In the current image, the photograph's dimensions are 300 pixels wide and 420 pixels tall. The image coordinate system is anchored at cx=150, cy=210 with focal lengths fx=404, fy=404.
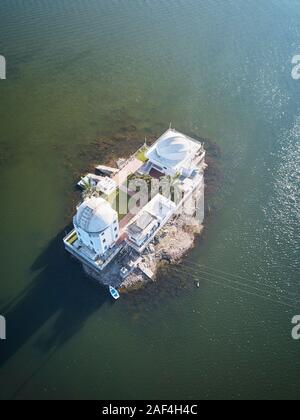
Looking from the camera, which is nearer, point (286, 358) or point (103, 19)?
point (286, 358)

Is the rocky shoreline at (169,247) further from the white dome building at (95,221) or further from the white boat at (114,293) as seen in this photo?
the white dome building at (95,221)

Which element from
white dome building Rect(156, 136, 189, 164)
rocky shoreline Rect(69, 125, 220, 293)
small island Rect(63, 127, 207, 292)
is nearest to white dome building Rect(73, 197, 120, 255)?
small island Rect(63, 127, 207, 292)

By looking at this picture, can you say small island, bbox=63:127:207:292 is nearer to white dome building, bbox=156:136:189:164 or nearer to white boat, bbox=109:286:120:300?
white dome building, bbox=156:136:189:164

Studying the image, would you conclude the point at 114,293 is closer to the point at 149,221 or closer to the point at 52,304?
the point at 52,304

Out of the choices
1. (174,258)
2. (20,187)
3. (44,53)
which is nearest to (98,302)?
(174,258)

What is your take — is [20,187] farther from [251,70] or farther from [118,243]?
[251,70]

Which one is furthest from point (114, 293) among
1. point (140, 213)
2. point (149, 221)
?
point (140, 213)

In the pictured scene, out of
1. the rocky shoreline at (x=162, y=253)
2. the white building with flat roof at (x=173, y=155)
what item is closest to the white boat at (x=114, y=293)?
the rocky shoreline at (x=162, y=253)
